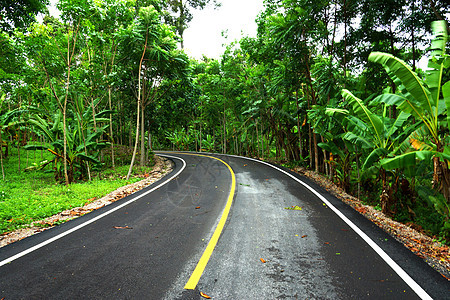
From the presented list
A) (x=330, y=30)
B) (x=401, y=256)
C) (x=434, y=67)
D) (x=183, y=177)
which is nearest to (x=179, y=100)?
(x=183, y=177)

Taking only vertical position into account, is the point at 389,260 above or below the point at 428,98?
below

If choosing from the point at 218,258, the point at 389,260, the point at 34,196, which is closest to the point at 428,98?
the point at 389,260

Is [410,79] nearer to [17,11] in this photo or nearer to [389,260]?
[389,260]

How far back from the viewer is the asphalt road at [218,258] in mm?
2818

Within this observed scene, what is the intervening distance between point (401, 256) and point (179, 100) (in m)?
15.0

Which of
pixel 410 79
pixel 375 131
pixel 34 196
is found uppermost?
pixel 410 79

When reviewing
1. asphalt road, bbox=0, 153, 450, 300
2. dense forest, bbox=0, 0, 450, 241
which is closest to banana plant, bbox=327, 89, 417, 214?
dense forest, bbox=0, 0, 450, 241

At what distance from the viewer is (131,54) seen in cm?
1233

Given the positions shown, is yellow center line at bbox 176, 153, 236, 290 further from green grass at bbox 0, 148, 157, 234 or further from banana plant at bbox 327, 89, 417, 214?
green grass at bbox 0, 148, 157, 234

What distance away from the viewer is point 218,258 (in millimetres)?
3549

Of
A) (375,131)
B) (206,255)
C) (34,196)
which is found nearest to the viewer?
(206,255)

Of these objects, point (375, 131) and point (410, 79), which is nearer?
point (410, 79)

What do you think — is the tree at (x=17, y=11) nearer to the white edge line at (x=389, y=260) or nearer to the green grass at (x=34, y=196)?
the green grass at (x=34, y=196)

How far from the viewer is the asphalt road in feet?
9.25
